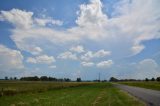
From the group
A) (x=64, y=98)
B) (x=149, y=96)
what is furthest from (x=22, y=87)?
(x=149, y=96)

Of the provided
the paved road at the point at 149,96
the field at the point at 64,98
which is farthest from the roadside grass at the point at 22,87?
the paved road at the point at 149,96

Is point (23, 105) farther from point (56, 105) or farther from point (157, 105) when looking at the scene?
point (157, 105)

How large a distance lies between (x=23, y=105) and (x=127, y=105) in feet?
29.5

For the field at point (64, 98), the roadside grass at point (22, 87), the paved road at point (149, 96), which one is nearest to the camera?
the field at point (64, 98)

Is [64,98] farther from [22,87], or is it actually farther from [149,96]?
[22,87]

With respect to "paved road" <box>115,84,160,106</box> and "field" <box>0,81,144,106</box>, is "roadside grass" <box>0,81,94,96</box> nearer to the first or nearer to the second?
"field" <box>0,81,144,106</box>

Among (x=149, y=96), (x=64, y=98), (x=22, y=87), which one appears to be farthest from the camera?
(x=22, y=87)

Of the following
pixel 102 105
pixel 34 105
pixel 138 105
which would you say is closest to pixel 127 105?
pixel 138 105

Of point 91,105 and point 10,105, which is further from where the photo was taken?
point 91,105

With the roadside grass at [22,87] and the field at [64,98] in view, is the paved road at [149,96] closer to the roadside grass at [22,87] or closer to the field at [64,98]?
the field at [64,98]

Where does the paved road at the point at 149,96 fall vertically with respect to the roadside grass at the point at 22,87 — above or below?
Result: below

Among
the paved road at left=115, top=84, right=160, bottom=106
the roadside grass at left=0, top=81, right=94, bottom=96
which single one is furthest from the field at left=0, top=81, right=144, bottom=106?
the paved road at left=115, top=84, right=160, bottom=106

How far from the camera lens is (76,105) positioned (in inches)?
851

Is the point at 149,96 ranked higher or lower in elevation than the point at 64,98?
higher
